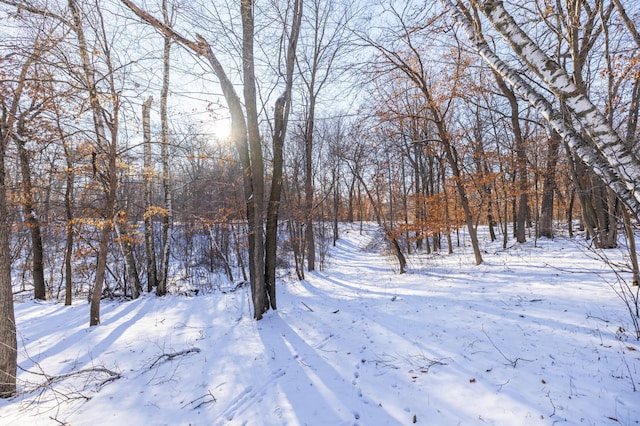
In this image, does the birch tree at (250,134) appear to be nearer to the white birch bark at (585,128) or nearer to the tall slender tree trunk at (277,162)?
the tall slender tree trunk at (277,162)

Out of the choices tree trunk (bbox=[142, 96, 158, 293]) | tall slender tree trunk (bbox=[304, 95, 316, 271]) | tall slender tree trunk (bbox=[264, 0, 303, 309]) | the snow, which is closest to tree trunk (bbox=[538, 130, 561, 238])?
the snow

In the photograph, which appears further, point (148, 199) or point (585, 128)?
point (148, 199)

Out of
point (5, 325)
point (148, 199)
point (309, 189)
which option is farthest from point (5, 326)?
point (309, 189)

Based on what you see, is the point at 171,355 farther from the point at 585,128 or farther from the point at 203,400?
the point at 585,128

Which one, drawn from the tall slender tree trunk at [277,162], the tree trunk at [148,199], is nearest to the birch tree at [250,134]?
the tall slender tree trunk at [277,162]

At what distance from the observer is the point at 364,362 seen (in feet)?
12.3

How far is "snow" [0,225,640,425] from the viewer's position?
2670 mm

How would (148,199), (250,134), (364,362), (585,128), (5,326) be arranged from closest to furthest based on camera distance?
1. (585,128)
2. (5,326)
3. (364,362)
4. (250,134)
5. (148,199)

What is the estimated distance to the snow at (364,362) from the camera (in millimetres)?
2670

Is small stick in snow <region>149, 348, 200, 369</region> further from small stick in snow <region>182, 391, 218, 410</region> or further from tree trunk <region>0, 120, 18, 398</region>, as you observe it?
tree trunk <region>0, 120, 18, 398</region>

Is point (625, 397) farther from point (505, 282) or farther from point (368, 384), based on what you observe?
point (505, 282)

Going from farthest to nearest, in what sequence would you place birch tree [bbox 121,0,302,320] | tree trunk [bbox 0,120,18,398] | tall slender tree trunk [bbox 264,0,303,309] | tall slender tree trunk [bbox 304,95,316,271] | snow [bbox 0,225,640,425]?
1. tall slender tree trunk [bbox 304,95,316,271]
2. tall slender tree trunk [bbox 264,0,303,309]
3. birch tree [bbox 121,0,302,320]
4. tree trunk [bbox 0,120,18,398]
5. snow [bbox 0,225,640,425]

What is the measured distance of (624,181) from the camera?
222cm

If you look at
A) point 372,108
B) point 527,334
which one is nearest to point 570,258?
point 527,334
